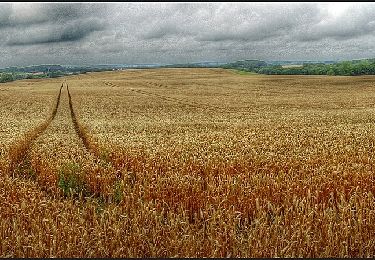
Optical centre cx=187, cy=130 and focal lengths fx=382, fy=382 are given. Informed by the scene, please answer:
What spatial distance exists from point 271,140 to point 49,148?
9.55 meters

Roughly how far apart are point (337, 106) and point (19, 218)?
46106 millimetres

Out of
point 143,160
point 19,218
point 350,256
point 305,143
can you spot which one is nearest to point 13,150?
point 143,160

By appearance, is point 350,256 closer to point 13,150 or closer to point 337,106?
point 13,150

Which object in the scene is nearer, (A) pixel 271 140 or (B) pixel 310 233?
(B) pixel 310 233

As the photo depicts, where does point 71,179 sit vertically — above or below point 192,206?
above

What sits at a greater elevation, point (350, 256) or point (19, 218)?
point (19, 218)

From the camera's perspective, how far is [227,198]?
315 inches

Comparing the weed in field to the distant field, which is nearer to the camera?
the distant field

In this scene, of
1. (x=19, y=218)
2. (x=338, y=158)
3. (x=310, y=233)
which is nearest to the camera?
(x=310, y=233)

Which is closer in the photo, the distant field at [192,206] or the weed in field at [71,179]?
the distant field at [192,206]

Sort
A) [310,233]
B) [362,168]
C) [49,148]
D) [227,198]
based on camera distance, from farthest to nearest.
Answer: [49,148]
[362,168]
[227,198]
[310,233]

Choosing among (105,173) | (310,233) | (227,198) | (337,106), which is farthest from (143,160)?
(337,106)

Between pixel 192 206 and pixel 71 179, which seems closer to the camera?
pixel 192 206

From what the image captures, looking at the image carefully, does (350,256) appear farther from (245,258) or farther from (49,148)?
(49,148)
